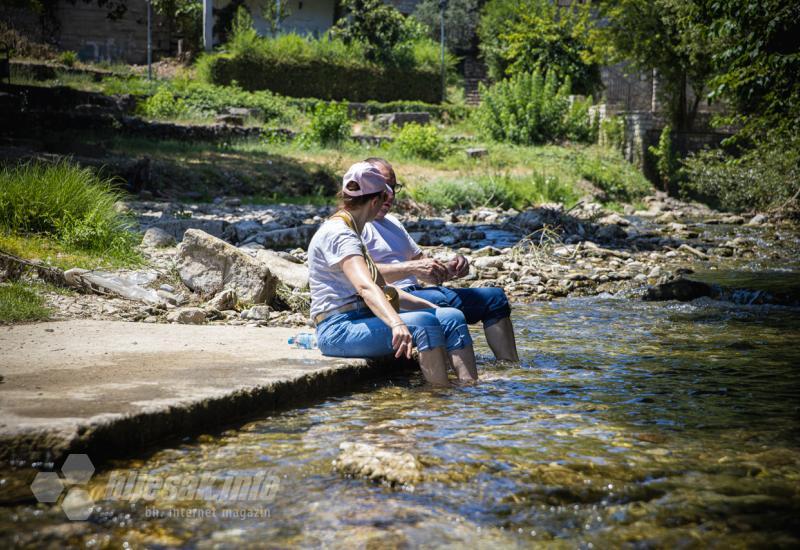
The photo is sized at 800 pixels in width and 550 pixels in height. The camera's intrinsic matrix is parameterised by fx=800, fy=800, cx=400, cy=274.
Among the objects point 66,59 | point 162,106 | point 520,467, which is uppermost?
point 66,59

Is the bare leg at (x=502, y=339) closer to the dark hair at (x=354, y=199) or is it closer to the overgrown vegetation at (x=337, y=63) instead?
the dark hair at (x=354, y=199)

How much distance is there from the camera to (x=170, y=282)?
290 inches

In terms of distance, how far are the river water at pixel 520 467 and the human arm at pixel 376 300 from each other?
14.4 inches

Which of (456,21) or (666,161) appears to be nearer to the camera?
(666,161)

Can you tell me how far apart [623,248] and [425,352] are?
930cm

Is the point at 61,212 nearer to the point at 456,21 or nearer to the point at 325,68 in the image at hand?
the point at 325,68

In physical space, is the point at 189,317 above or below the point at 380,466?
below

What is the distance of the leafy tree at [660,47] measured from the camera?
23.5 m

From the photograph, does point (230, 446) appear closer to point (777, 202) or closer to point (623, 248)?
point (623, 248)

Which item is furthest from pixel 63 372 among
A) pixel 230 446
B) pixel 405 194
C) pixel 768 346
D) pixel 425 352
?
pixel 405 194

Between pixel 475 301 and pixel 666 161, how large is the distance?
20.2 meters

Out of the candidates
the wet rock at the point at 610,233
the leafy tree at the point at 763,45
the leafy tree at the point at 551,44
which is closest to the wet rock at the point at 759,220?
the wet rock at the point at 610,233

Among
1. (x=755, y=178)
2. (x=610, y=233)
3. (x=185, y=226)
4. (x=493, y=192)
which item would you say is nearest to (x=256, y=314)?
(x=185, y=226)

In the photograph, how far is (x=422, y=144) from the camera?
22547 mm
